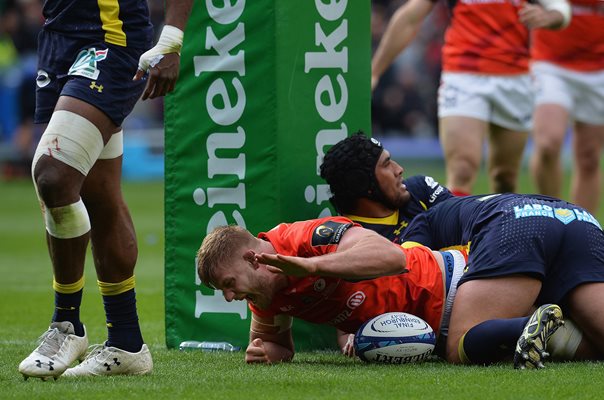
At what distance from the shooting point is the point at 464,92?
26.0 feet

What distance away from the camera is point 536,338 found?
14.0 feet

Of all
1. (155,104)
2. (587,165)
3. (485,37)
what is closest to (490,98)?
(485,37)

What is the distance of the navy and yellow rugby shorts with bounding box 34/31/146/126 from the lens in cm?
427

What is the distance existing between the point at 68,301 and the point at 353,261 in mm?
1084

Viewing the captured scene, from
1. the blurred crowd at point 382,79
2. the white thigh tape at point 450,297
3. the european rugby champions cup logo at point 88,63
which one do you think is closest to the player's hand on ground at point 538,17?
the white thigh tape at point 450,297

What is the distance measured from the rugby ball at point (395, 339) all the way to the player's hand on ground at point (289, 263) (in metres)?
0.52

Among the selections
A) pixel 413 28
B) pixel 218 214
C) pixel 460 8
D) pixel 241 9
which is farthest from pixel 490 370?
pixel 460 8

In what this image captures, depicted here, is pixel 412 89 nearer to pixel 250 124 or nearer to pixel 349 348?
pixel 250 124

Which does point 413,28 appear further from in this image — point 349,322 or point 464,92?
point 349,322

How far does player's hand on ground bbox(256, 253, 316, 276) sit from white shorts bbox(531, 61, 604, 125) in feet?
16.4

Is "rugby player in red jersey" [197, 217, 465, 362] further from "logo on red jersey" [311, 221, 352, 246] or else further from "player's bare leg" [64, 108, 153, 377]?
"player's bare leg" [64, 108, 153, 377]

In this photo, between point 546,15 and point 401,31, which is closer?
point 546,15

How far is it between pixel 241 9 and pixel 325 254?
141 centimetres

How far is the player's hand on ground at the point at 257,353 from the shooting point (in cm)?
472
